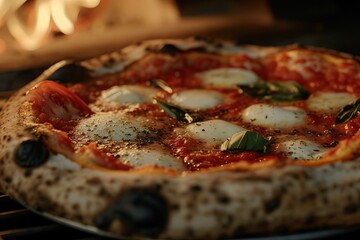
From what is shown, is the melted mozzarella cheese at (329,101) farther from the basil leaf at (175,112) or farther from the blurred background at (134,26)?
the blurred background at (134,26)

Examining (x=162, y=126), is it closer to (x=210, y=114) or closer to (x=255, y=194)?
(x=210, y=114)

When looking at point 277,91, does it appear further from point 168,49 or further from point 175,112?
point 168,49

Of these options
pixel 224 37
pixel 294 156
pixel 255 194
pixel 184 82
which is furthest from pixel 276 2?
pixel 255 194

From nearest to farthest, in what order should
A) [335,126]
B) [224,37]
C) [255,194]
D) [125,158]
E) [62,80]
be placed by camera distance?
[255,194]
[125,158]
[335,126]
[62,80]
[224,37]

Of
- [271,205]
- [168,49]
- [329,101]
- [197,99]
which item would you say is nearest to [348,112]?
[329,101]

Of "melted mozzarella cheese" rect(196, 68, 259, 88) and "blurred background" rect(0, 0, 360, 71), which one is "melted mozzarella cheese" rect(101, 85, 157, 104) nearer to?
"melted mozzarella cheese" rect(196, 68, 259, 88)

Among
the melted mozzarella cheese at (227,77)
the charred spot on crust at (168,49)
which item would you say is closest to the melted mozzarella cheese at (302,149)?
the melted mozzarella cheese at (227,77)
